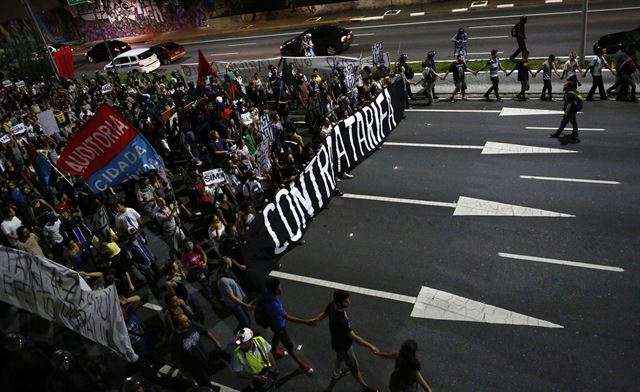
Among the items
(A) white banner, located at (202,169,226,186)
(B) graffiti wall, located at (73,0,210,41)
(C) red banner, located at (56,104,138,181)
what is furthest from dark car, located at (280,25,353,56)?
(B) graffiti wall, located at (73,0,210,41)

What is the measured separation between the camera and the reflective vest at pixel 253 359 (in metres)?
6.13

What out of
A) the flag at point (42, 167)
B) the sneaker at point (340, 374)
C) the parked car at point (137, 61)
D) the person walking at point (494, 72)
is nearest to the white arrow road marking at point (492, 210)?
the sneaker at point (340, 374)

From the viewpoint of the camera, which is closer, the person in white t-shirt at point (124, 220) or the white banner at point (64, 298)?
the white banner at point (64, 298)

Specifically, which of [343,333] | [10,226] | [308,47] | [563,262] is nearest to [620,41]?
[563,262]

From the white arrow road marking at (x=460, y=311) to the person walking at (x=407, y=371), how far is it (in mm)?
2758

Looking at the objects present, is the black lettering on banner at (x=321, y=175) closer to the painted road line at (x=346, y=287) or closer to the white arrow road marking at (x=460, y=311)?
the painted road line at (x=346, y=287)

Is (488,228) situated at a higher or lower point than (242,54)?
lower

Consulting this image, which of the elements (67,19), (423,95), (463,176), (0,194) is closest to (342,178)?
(463,176)

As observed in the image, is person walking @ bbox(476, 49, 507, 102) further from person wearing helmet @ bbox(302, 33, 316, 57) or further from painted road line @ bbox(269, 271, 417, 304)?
painted road line @ bbox(269, 271, 417, 304)

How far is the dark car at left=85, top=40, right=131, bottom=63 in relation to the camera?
36875 mm

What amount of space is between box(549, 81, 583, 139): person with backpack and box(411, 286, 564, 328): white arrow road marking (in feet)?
23.8

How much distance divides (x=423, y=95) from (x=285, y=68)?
5.61m

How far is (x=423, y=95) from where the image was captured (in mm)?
18500

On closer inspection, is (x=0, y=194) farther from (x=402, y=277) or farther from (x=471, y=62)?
(x=471, y=62)
